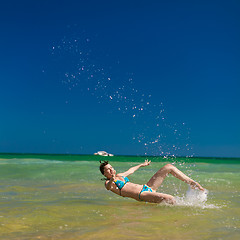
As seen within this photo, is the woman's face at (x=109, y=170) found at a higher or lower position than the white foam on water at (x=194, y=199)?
higher

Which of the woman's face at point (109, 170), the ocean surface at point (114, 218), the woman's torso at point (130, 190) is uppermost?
the woman's face at point (109, 170)

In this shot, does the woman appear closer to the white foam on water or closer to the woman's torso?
the woman's torso

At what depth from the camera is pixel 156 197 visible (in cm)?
686

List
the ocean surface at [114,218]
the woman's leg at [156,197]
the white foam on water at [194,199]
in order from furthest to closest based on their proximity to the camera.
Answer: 1. the white foam on water at [194,199]
2. the woman's leg at [156,197]
3. the ocean surface at [114,218]

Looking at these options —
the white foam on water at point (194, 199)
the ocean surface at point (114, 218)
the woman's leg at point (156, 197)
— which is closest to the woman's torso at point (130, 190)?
the woman's leg at point (156, 197)

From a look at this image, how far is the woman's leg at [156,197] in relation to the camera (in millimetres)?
6801

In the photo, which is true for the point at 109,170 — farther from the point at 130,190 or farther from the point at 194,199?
the point at 194,199

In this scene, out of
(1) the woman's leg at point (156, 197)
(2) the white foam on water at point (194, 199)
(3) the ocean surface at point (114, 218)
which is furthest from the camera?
(2) the white foam on water at point (194, 199)

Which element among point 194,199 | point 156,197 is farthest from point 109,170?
point 194,199

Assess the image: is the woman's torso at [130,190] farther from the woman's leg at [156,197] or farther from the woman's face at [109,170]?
the woman's face at [109,170]

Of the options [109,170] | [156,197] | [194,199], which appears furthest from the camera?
[194,199]

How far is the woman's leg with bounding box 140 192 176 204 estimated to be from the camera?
6801mm

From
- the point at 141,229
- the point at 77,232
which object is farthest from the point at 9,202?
the point at 141,229

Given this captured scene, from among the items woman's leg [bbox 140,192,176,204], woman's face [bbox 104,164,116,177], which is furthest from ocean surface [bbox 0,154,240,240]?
woman's face [bbox 104,164,116,177]
